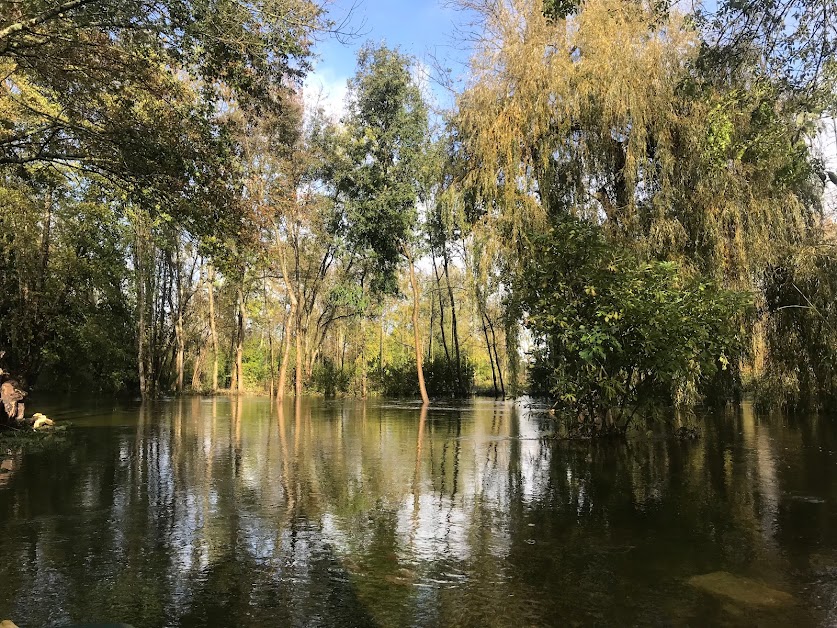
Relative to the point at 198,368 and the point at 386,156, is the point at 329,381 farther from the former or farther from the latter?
the point at 386,156

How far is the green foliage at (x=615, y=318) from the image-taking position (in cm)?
952

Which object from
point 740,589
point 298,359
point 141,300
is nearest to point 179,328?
point 141,300

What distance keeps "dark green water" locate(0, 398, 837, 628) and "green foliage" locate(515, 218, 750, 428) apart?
1.24 m

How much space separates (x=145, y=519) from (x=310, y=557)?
2.05 m

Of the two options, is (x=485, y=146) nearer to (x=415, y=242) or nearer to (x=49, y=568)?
(x=49, y=568)

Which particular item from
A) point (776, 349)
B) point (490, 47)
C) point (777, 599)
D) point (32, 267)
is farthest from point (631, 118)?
point (32, 267)

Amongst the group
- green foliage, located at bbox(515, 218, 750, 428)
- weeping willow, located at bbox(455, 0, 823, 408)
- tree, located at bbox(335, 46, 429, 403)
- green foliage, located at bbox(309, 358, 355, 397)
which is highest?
tree, located at bbox(335, 46, 429, 403)

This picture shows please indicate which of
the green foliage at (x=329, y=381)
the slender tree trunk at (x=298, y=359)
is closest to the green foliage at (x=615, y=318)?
the slender tree trunk at (x=298, y=359)

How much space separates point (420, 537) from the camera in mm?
5129

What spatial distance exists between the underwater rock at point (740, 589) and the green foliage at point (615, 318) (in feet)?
17.8

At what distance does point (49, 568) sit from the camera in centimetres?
427

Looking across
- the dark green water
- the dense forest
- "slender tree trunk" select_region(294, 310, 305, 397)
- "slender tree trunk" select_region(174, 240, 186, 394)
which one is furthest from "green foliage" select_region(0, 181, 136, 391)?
"slender tree trunk" select_region(294, 310, 305, 397)

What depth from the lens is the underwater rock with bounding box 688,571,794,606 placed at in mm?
3756

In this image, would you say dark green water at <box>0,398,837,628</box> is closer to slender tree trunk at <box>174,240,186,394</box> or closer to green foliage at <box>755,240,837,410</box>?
green foliage at <box>755,240,837,410</box>
